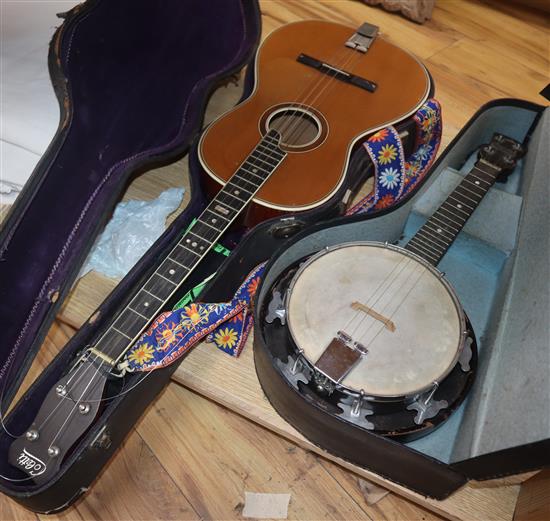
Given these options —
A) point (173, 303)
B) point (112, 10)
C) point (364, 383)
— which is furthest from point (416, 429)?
point (112, 10)

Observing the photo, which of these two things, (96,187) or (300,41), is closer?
(96,187)

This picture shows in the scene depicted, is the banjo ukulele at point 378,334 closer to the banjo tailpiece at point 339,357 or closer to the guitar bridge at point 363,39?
the banjo tailpiece at point 339,357

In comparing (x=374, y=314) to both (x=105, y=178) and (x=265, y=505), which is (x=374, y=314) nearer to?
(x=265, y=505)

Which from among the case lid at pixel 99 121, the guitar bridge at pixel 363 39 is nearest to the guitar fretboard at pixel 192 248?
the case lid at pixel 99 121

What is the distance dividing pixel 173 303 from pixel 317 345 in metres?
0.26

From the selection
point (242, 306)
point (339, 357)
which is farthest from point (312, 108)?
point (339, 357)

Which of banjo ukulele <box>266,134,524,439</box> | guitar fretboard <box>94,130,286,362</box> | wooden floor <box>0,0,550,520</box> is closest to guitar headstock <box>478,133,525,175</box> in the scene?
banjo ukulele <box>266,134,524,439</box>

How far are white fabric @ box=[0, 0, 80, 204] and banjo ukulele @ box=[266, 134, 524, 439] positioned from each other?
21.3 inches

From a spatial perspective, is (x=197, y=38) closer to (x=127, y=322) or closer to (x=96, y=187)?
(x=96, y=187)

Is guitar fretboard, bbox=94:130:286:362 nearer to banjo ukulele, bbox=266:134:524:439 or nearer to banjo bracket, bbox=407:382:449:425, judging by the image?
banjo ukulele, bbox=266:134:524:439

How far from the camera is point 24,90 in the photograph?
3.54 ft

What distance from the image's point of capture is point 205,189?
101 centimetres

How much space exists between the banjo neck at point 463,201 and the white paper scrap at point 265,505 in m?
0.48

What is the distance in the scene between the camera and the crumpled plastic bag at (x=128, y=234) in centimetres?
102
